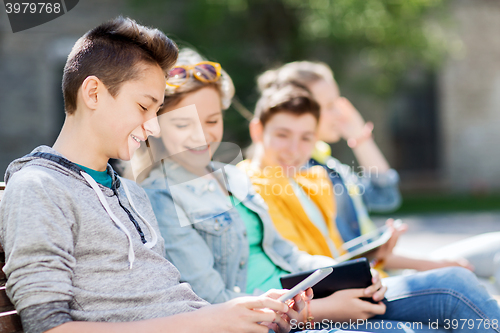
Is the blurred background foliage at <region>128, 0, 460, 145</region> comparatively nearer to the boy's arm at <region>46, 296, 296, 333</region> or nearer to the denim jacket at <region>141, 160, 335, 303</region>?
the denim jacket at <region>141, 160, 335, 303</region>

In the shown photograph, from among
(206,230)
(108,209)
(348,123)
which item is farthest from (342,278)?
(348,123)

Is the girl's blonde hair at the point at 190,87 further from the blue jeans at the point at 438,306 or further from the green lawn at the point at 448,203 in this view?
the green lawn at the point at 448,203

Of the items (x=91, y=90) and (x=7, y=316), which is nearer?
(x=7, y=316)

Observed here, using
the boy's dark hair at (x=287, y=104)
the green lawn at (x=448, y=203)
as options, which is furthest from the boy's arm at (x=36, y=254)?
the green lawn at (x=448, y=203)

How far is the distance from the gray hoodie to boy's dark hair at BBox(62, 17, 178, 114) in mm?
225

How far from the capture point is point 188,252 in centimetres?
158

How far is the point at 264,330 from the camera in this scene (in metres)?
1.21

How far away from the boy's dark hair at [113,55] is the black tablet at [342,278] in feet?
2.56

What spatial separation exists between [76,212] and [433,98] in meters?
12.0

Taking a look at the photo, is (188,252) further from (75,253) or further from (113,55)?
(113,55)

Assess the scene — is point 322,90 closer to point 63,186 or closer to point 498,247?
point 498,247

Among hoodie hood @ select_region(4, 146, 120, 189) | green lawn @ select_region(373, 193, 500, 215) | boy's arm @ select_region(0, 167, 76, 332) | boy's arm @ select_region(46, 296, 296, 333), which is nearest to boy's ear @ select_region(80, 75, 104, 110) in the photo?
hoodie hood @ select_region(4, 146, 120, 189)

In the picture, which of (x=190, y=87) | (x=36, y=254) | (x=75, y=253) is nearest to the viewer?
(x=36, y=254)

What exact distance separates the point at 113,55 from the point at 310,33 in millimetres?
8346
